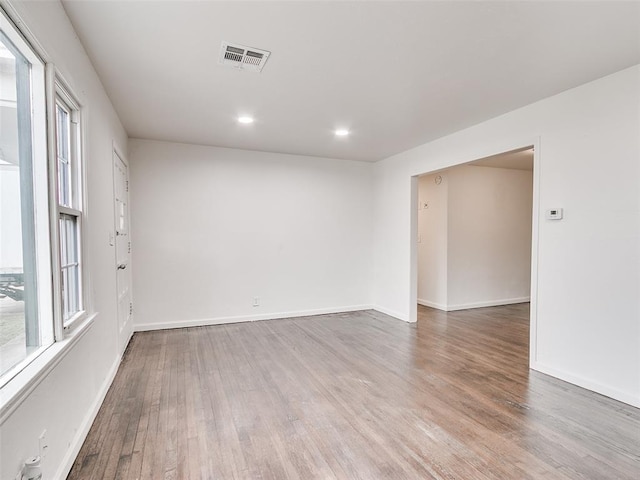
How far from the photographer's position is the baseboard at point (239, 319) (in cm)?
459

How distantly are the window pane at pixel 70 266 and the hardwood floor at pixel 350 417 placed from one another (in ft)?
2.70

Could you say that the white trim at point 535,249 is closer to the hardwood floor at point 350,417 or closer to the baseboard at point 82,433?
the hardwood floor at point 350,417

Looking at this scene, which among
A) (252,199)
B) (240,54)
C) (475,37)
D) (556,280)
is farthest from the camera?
(252,199)

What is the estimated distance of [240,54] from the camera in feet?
7.73

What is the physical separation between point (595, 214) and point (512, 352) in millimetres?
1726

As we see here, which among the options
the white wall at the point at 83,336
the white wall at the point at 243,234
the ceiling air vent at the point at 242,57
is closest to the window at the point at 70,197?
the white wall at the point at 83,336

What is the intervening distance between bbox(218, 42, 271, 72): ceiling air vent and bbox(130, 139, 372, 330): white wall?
2547mm

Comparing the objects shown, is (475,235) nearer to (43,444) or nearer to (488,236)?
(488,236)

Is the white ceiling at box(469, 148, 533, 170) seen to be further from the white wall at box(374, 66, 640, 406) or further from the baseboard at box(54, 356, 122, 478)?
the baseboard at box(54, 356, 122, 478)

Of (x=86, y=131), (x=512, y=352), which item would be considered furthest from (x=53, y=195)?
(x=512, y=352)

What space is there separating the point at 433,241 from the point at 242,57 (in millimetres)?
4628

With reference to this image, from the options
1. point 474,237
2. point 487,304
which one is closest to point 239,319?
point 474,237

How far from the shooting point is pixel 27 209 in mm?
1590

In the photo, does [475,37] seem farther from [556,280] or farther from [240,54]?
[556,280]
